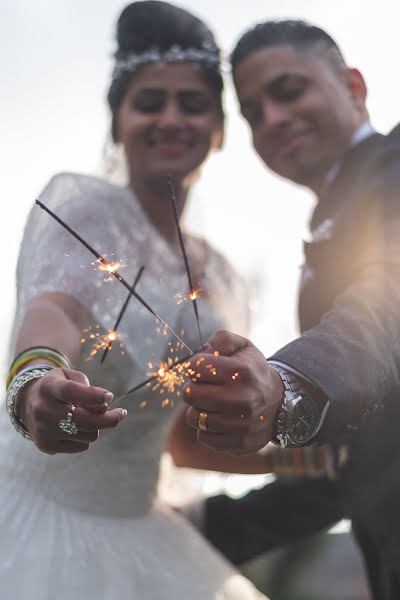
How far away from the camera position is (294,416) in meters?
1.25

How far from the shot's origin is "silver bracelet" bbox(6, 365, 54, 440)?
1.39 m

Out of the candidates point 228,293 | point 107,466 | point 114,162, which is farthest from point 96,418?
point 114,162

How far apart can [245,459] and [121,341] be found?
1.62 meters

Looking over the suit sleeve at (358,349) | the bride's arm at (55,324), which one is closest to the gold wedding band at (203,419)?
the suit sleeve at (358,349)

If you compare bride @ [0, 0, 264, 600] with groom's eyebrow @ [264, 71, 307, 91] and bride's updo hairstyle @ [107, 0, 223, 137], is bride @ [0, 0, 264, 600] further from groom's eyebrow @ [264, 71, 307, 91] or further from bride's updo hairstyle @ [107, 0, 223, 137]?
groom's eyebrow @ [264, 71, 307, 91]

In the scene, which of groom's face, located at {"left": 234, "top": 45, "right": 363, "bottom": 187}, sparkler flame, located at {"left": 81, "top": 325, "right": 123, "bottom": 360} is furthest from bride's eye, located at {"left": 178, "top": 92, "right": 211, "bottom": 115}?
sparkler flame, located at {"left": 81, "top": 325, "right": 123, "bottom": 360}

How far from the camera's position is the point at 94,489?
7.39ft

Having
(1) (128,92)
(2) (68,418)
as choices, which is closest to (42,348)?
(2) (68,418)

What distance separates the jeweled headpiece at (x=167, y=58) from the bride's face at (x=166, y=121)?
0.10ft

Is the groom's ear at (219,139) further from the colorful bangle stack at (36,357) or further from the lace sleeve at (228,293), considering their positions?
the colorful bangle stack at (36,357)

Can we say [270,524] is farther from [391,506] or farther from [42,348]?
[42,348]

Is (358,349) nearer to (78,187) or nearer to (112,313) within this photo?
(112,313)

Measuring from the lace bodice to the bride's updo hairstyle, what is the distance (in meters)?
0.71

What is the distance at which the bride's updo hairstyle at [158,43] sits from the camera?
275cm
